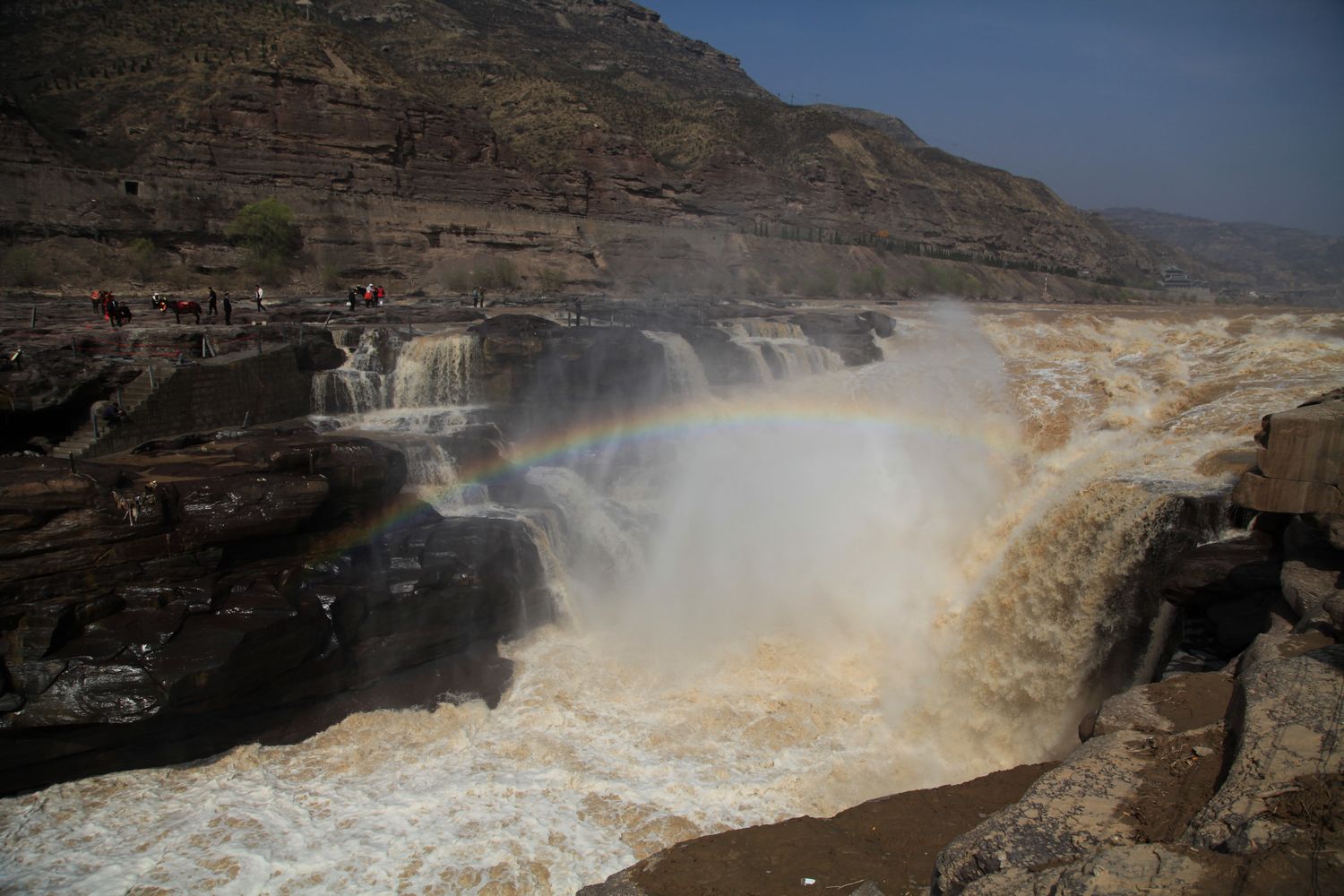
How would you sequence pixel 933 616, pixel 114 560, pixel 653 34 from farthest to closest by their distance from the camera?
pixel 653 34
pixel 933 616
pixel 114 560

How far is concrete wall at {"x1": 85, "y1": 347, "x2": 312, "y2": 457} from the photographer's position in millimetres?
13750

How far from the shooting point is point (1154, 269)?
9312 cm

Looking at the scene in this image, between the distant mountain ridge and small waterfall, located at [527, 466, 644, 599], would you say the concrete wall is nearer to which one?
small waterfall, located at [527, 466, 644, 599]

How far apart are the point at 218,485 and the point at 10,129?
2828 centimetres

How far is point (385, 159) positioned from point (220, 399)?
28248mm

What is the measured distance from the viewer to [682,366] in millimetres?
20312

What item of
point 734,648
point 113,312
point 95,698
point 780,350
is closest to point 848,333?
point 780,350

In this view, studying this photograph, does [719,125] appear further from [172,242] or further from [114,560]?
[114,560]

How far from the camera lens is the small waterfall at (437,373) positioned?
18.0 m

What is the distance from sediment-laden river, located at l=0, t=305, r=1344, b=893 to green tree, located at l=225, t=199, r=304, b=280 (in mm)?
16405

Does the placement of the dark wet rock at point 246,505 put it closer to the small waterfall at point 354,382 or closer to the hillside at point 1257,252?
the small waterfall at point 354,382

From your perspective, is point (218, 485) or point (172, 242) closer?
point (218, 485)

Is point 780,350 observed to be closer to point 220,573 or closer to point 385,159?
point 220,573

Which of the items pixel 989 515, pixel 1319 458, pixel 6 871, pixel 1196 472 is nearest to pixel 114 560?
pixel 6 871
